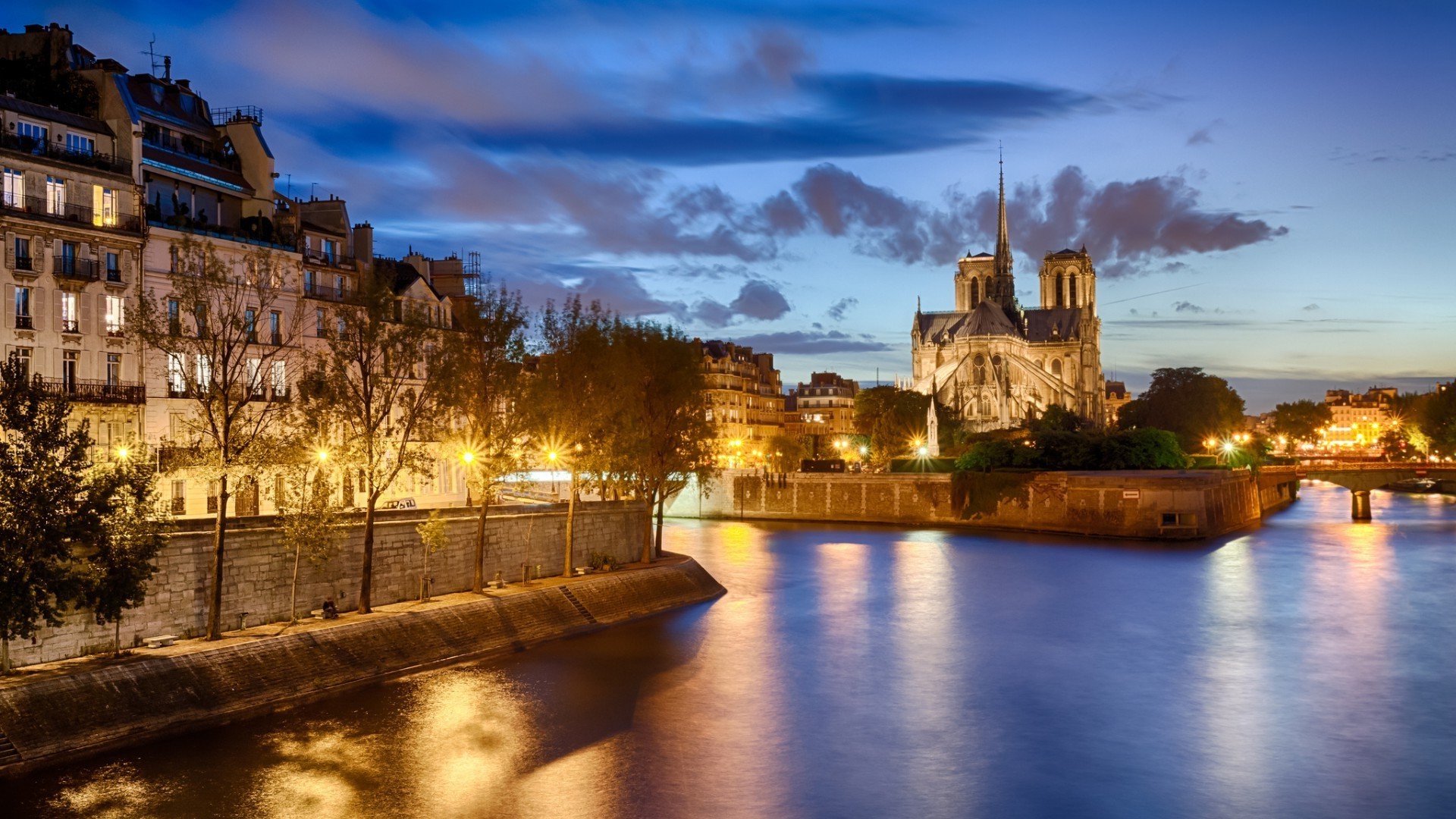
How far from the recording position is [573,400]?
131ft

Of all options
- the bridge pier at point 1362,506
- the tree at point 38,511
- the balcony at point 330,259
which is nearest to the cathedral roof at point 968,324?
the bridge pier at point 1362,506

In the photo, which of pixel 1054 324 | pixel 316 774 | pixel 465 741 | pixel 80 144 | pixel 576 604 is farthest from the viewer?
pixel 1054 324

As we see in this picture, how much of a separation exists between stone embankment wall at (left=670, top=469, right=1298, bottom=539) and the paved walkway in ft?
136

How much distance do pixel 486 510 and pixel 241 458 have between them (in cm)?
927

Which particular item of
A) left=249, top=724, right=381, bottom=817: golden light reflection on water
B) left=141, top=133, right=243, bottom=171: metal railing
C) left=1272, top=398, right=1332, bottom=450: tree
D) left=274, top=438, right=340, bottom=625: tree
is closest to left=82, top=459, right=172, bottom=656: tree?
left=249, top=724, right=381, bottom=817: golden light reflection on water

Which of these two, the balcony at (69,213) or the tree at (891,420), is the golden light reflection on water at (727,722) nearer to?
the balcony at (69,213)

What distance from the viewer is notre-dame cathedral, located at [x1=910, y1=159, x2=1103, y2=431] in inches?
5266

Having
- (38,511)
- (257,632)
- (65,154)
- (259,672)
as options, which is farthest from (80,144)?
(259,672)

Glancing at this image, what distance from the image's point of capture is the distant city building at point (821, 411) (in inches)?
5876

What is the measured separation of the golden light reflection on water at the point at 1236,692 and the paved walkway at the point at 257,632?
1853 centimetres

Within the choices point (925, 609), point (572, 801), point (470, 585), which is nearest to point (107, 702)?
point (572, 801)

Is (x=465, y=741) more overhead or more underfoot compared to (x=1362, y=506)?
more underfoot

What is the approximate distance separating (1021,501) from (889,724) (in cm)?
5138

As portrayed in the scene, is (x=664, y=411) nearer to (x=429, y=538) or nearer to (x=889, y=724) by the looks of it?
(x=429, y=538)
